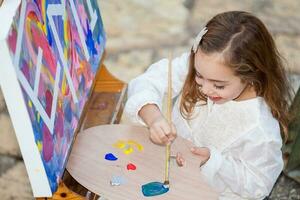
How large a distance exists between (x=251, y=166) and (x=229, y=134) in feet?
0.44

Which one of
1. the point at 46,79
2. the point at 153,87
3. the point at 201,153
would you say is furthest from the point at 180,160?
the point at 46,79

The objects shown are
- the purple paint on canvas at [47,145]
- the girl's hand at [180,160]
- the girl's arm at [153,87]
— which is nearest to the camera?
the purple paint on canvas at [47,145]

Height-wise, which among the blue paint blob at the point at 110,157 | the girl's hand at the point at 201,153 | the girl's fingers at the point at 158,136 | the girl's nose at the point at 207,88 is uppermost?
the girl's nose at the point at 207,88

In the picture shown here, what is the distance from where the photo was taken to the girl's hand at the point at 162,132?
1.65m

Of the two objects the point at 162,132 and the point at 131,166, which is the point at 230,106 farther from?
the point at 131,166

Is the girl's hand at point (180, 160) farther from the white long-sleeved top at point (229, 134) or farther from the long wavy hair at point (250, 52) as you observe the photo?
the long wavy hair at point (250, 52)

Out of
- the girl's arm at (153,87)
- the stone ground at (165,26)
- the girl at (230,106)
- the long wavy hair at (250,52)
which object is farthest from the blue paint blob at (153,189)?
the stone ground at (165,26)

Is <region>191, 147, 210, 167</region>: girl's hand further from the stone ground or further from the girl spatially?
the stone ground

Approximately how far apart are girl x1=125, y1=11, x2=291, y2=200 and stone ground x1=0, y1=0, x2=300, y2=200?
93 cm

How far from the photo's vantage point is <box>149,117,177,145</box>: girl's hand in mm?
1648

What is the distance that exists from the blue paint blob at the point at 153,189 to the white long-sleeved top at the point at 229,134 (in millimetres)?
186

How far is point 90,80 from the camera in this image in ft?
6.03

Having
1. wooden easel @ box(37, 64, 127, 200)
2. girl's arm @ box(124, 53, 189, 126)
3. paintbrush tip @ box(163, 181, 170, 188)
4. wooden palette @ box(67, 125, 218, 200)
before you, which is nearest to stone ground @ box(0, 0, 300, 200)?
wooden easel @ box(37, 64, 127, 200)

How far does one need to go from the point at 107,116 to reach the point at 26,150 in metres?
0.59
